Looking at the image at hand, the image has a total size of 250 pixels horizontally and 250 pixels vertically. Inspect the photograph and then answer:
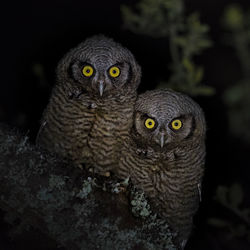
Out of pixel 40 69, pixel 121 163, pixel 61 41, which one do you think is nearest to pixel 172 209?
pixel 121 163

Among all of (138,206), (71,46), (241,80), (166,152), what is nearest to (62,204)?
(138,206)

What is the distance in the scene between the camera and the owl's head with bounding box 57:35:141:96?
3.01 meters

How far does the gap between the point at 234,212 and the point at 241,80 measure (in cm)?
183

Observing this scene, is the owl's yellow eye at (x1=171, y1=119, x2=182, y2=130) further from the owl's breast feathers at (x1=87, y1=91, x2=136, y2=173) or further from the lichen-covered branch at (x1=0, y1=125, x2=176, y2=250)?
the lichen-covered branch at (x1=0, y1=125, x2=176, y2=250)

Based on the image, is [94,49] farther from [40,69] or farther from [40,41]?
[40,41]

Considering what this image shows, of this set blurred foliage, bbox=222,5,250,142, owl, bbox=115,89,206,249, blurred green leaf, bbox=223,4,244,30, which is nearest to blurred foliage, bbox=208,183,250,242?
owl, bbox=115,89,206,249

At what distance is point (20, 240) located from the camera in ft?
8.89

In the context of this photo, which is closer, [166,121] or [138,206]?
[138,206]

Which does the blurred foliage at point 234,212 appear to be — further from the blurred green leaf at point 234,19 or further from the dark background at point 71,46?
the blurred green leaf at point 234,19

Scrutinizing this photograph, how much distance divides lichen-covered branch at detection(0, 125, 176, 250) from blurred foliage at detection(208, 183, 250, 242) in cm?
143

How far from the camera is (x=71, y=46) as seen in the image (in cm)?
462

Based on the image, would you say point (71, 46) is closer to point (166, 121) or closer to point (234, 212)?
point (166, 121)

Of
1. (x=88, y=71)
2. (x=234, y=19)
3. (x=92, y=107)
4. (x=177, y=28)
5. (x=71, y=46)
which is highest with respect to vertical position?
(x=234, y=19)

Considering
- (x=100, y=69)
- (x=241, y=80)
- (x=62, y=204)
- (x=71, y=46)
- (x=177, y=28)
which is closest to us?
(x=62, y=204)
